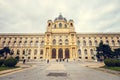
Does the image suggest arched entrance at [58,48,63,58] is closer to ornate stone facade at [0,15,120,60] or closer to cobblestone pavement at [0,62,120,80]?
ornate stone facade at [0,15,120,60]

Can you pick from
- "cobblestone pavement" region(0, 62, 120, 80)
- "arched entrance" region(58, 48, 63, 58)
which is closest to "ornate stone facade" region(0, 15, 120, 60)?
"arched entrance" region(58, 48, 63, 58)

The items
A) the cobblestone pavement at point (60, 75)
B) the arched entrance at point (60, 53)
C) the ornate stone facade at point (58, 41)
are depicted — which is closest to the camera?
the cobblestone pavement at point (60, 75)

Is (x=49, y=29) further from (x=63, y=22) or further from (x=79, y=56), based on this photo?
(x=79, y=56)

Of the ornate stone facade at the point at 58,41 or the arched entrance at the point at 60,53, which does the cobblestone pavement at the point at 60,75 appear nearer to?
the arched entrance at the point at 60,53

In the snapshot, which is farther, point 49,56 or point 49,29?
point 49,29

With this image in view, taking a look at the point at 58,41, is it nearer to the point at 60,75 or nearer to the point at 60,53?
the point at 60,53

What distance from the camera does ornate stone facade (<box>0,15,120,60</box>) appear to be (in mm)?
62938

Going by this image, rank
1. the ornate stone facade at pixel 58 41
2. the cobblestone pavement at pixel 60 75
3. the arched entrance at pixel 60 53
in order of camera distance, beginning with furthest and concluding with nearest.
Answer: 1. the ornate stone facade at pixel 58 41
2. the arched entrance at pixel 60 53
3. the cobblestone pavement at pixel 60 75

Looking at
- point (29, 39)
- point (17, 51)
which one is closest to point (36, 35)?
point (29, 39)

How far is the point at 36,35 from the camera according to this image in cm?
6869

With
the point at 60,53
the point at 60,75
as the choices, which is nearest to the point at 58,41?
the point at 60,53

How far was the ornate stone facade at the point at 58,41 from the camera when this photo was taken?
206 feet

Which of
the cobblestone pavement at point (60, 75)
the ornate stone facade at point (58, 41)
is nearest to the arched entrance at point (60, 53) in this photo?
the ornate stone facade at point (58, 41)

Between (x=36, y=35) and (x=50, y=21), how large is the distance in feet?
38.3
